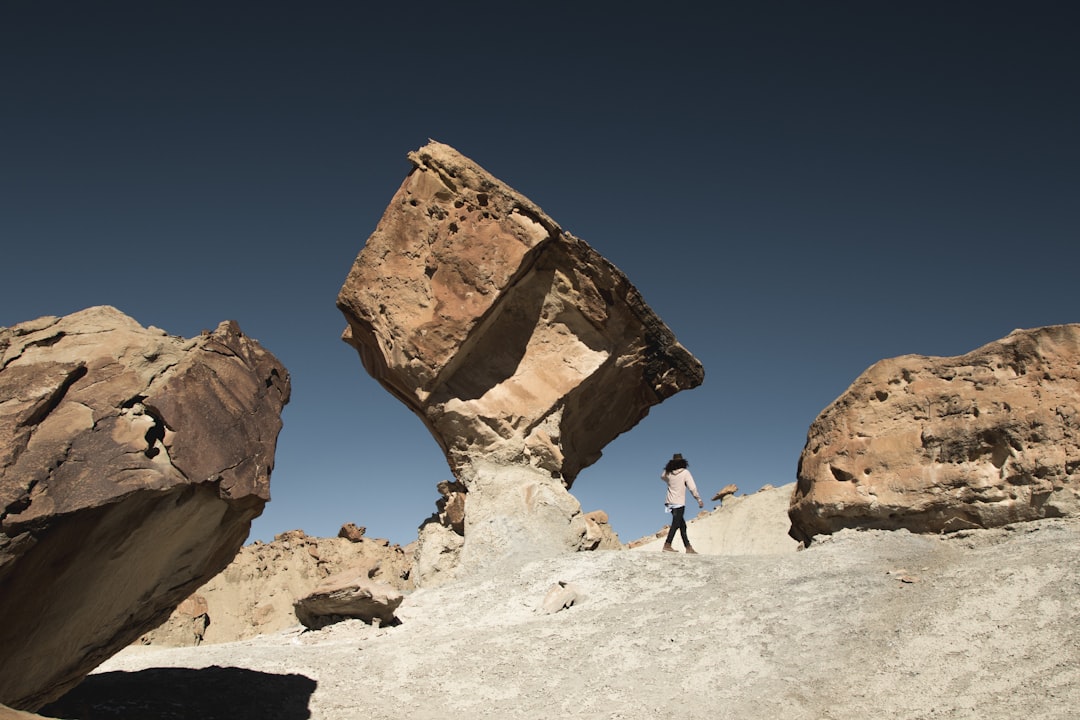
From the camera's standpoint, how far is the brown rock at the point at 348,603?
8461 millimetres

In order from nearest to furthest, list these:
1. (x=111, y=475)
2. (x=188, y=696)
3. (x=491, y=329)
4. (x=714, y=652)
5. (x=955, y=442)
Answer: (x=111, y=475) < (x=188, y=696) < (x=714, y=652) < (x=955, y=442) < (x=491, y=329)

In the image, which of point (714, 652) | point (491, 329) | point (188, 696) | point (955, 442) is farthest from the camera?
point (491, 329)

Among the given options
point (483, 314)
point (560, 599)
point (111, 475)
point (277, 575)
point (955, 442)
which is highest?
point (483, 314)

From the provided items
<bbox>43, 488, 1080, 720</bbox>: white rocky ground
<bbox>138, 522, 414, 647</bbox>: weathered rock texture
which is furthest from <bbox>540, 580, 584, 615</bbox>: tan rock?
<bbox>138, 522, 414, 647</bbox>: weathered rock texture

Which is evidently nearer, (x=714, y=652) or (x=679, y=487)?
(x=714, y=652)

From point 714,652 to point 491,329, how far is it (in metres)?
6.21

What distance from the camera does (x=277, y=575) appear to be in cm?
1830

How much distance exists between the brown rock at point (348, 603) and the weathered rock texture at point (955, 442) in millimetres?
4894

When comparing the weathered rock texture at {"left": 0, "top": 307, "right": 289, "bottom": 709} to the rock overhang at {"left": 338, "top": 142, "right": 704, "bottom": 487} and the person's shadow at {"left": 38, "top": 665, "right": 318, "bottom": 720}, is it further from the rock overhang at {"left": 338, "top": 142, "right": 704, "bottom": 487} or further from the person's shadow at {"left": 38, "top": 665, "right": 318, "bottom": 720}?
the rock overhang at {"left": 338, "top": 142, "right": 704, "bottom": 487}

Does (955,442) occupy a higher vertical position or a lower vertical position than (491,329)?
lower

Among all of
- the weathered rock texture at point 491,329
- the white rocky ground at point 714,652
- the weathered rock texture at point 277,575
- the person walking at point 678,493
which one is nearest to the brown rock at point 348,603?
the white rocky ground at point 714,652

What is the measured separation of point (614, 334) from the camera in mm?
12445

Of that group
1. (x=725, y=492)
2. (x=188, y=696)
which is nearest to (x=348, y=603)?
(x=188, y=696)

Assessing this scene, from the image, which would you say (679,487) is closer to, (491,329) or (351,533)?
(491,329)
